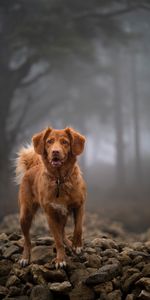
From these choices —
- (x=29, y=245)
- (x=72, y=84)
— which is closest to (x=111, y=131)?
(x=72, y=84)

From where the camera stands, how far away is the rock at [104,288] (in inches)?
208

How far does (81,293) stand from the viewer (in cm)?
527

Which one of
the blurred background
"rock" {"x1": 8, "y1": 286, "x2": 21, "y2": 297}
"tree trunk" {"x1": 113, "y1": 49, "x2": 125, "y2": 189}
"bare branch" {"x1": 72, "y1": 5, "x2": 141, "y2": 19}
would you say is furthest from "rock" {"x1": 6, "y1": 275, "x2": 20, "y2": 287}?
"tree trunk" {"x1": 113, "y1": 49, "x2": 125, "y2": 189}

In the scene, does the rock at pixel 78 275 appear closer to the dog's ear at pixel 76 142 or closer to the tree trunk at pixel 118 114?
the dog's ear at pixel 76 142

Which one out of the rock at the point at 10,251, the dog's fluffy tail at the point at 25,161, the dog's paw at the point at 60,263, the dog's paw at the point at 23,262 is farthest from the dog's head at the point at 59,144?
the rock at the point at 10,251

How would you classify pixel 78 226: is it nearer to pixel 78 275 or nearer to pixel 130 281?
pixel 78 275

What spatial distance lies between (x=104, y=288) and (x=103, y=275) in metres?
0.14

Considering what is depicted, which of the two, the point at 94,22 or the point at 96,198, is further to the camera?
the point at 96,198

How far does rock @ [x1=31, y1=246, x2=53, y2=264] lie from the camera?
5.98m

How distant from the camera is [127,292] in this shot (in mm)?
5289

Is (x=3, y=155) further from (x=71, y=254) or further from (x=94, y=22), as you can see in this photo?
(x=71, y=254)

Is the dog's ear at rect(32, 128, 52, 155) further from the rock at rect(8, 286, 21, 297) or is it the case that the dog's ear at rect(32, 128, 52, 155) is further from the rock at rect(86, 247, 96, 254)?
the rock at rect(8, 286, 21, 297)

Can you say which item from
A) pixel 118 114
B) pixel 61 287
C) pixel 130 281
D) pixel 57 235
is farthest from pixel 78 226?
pixel 118 114

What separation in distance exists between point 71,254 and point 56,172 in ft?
3.85
